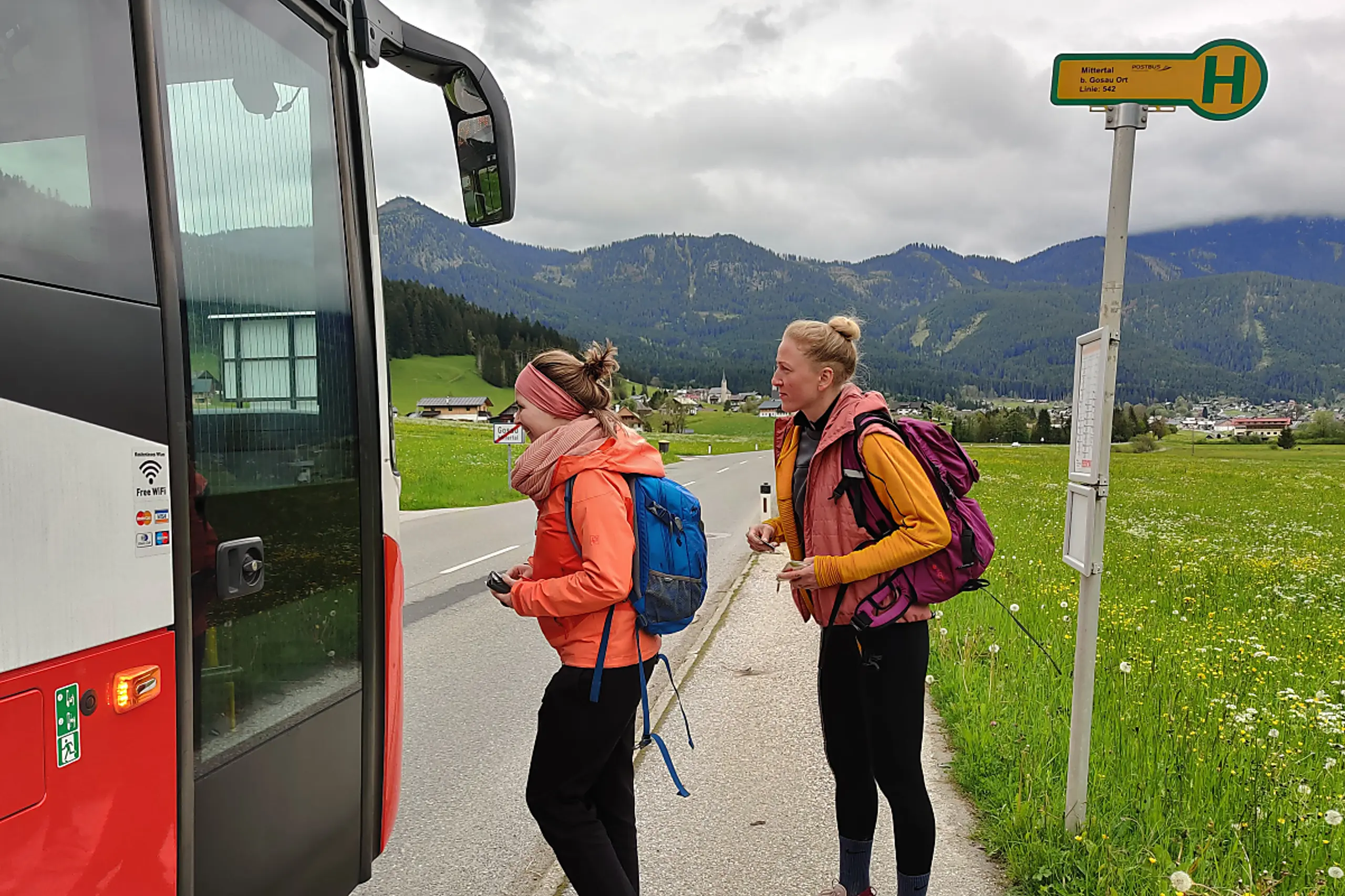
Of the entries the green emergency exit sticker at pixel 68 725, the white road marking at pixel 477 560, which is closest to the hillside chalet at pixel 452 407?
the white road marking at pixel 477 560

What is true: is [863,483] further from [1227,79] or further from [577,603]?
[1227,79]

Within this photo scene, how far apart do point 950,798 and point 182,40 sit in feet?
13.7

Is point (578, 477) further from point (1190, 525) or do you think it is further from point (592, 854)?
point (1190, 525)

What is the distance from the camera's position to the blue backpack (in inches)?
109

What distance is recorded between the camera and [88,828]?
1607 mm

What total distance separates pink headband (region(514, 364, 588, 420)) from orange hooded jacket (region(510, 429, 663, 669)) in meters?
0.15

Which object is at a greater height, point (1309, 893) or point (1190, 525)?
point (1309, 893)

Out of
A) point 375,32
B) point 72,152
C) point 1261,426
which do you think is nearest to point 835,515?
point 375,32

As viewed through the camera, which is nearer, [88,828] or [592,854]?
[88,828]

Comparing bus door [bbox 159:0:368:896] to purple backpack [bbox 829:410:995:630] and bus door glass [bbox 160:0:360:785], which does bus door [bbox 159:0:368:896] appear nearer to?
bus door glass [bbox 160:0:360:785]

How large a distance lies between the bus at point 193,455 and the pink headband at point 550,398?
427 mm

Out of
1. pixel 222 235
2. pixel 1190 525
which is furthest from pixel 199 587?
pixel 1190 525

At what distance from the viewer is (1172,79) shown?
337cm

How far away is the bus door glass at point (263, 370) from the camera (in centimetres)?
195
